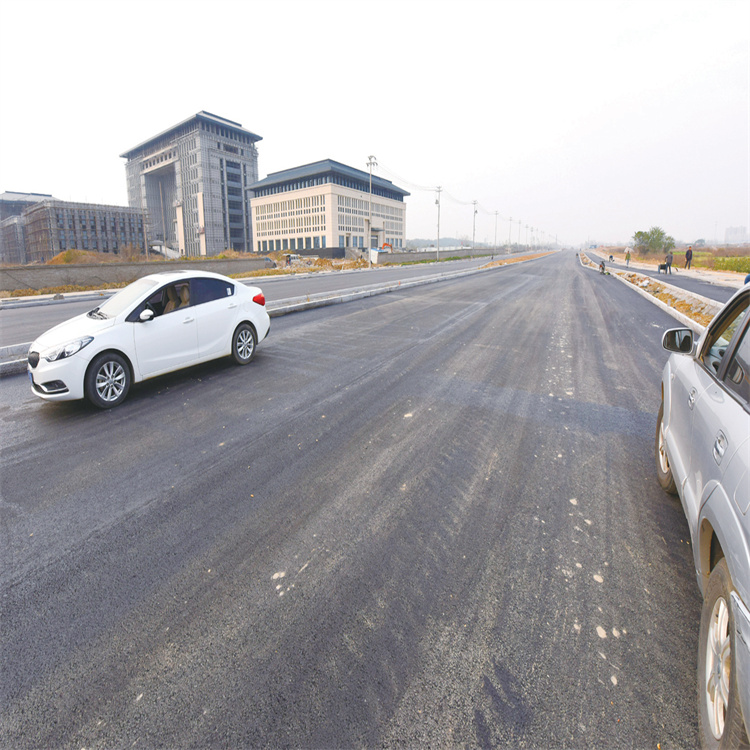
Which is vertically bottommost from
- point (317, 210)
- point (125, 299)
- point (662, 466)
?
point (662, 466)

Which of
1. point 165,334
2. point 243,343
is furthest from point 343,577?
point 243,343

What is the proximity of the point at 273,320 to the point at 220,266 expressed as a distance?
28.9 m

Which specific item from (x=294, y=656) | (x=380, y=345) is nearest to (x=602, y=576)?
(x=294, y=656)

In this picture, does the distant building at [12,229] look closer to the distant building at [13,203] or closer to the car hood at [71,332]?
the distant building at [13,203]

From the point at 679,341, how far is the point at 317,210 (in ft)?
353

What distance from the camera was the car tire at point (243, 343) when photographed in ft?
26.1

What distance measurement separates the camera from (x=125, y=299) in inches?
263

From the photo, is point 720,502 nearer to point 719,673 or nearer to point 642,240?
point 719,673

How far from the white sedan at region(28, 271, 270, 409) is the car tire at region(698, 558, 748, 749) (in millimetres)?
6537

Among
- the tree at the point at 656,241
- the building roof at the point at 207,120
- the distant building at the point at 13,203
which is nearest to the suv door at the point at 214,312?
the tree at the point at 656,241

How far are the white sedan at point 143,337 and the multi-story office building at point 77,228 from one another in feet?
328

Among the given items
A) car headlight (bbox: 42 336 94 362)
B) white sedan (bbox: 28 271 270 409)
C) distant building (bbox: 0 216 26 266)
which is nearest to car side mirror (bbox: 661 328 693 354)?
white sedan (bbox: 28 271 270 409)

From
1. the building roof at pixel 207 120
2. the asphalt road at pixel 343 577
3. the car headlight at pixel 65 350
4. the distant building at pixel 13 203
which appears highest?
the building roof at pixel 207 120

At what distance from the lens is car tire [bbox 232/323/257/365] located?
7949 millimetres
